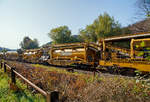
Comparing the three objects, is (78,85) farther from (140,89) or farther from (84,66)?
(84,66)

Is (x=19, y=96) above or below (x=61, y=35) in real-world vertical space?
below

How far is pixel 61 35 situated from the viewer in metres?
55.1

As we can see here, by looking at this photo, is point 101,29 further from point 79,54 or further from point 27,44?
point 27,44

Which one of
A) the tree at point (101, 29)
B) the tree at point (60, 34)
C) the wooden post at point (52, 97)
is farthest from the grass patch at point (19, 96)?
the tree at point (60, 34)

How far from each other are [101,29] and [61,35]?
2544cm

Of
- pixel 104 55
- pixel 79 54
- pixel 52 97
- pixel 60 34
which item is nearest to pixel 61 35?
pixel 60 34

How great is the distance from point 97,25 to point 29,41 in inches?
2374

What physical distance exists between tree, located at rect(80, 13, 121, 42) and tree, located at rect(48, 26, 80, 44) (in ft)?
44.6

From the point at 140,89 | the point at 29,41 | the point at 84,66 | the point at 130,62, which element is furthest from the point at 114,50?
the point at 29,41

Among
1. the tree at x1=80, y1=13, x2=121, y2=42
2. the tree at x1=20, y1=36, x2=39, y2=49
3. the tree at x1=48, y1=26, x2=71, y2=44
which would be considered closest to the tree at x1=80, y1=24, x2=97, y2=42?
the tree at x1=80, y1=13, x2=121, y2=42

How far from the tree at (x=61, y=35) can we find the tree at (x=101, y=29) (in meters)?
13.6

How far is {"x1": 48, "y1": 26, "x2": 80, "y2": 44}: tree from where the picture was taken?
2135 inches

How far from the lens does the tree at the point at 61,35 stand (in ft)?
178

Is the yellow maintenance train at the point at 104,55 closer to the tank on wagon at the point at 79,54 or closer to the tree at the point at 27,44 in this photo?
the tank on wagon at the point at 79,54
